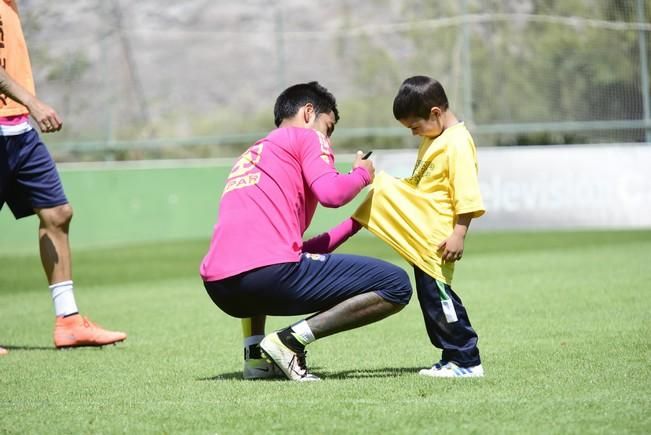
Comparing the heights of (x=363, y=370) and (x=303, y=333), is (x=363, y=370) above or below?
below

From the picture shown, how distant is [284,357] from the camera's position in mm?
4852

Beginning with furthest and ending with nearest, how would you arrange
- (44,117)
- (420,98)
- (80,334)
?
(80,334) → (44,117) → (420,98)

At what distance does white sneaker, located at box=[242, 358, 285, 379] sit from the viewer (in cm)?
511

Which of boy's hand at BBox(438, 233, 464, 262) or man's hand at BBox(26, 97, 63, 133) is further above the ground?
man's hand at BBox(26, 97, 63, 133)

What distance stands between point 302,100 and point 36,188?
7.29ft

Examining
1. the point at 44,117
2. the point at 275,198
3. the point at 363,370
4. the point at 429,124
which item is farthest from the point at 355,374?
the point at 44,117

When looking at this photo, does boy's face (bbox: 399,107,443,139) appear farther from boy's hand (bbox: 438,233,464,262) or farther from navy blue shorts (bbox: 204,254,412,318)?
navy blue shorts (bbox: 204,254,412,318)

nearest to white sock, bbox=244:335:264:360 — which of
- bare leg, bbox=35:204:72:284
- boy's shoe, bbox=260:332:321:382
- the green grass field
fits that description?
the green grass field

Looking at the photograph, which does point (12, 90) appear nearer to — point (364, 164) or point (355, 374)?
point (364, 164)

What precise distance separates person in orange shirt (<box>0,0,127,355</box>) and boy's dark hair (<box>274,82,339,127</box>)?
1.93 m

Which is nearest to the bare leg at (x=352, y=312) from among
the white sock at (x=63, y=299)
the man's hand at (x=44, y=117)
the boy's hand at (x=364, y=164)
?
the boy's hand at (x=364, y=164)

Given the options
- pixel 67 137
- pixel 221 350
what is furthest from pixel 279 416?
pixel 67 137

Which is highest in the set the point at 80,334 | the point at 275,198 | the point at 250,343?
the point at 275,198

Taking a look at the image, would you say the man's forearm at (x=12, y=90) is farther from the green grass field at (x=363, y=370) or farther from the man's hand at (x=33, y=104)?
the green grass field at (x=363, y=370)
